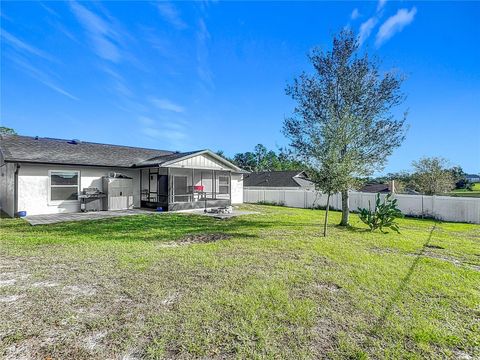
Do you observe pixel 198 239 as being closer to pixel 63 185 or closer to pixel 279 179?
pixel 63 185

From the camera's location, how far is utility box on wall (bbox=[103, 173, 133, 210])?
13938mm

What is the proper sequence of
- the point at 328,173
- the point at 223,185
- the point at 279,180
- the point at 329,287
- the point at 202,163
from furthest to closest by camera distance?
1. the point at 279,180
2. the point at 223,185
3. the point at 202,163
4. the point at 328,173
5. the point at 329,287

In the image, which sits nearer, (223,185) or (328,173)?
(328,173)

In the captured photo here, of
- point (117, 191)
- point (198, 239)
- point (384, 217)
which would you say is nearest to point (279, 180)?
point (117, 191)

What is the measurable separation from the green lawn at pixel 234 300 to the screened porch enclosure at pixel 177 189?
7554mm

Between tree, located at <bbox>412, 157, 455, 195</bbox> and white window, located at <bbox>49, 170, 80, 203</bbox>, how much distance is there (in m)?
29.4

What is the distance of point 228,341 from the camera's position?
9.06 feet

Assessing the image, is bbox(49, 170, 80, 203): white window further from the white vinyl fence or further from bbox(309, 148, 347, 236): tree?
the white vinyl fence

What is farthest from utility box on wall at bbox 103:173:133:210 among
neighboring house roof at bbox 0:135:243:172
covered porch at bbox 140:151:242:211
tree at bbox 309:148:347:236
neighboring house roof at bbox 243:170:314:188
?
neighboring house roof at bbox 243:170:314:188

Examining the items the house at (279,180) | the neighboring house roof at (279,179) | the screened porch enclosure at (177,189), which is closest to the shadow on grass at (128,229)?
the screened porch enclosure at (177,189)

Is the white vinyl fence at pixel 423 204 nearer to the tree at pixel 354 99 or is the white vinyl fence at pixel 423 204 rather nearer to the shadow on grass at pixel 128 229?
the tree at pixel 354 99

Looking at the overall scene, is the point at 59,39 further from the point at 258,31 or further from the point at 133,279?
the point at 133,279

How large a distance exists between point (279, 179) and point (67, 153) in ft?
74.9

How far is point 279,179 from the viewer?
104 feet
